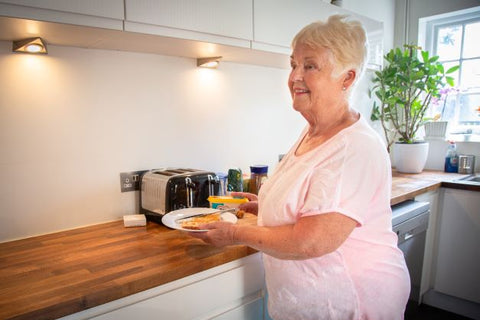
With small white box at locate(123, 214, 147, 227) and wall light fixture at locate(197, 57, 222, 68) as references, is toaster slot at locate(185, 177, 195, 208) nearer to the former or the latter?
small white box at locate(123, 214, 147, 227)

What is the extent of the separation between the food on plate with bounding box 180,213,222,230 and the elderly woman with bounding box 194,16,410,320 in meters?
0.15

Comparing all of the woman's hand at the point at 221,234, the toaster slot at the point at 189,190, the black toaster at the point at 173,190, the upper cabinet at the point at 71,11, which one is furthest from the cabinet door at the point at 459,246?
the upper cabinet at the point at 71,11

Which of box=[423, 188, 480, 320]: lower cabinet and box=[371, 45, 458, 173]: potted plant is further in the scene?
box=[371, 45, 458, 173]: potted plant

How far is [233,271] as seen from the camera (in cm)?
121

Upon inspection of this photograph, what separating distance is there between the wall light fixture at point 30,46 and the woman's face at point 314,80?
89cm

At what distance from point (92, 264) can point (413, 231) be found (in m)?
1.63

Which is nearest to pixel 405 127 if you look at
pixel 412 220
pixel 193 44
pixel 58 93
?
pixel 412 220

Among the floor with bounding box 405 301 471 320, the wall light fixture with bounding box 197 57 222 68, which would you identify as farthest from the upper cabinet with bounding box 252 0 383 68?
the floor with bounding box 405 301 471 320

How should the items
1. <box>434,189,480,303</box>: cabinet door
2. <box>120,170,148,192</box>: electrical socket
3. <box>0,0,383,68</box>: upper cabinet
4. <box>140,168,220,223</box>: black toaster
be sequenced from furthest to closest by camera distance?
<box>434,189,480,303</box>: cabinet door, <box>120,170,148,192</box>: electrical socket, <box>140,168,220,223</box>: black toaster, <box>0,0,383,68</box>: upper cabinet

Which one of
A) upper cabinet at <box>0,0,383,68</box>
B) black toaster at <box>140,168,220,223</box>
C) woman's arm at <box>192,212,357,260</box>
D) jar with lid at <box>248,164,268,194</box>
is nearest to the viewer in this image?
woman's arm at <box>192,212,357,260</box>

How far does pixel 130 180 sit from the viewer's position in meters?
1.60

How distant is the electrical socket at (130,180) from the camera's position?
5.18 ft

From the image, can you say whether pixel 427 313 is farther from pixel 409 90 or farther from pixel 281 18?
→ pixel 281 18

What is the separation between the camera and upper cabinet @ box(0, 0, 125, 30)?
998 millimetres
